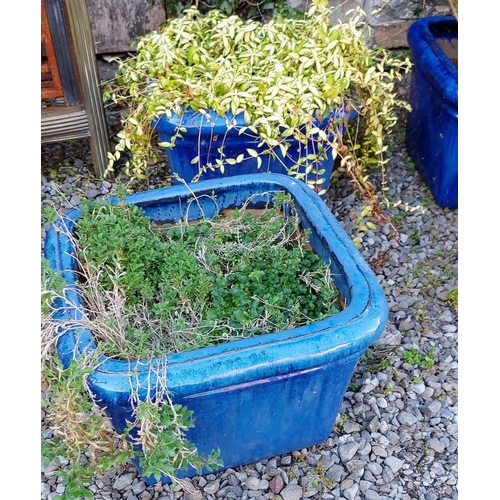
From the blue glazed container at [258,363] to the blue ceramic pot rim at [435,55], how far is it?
981 mm

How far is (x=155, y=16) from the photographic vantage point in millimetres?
3137

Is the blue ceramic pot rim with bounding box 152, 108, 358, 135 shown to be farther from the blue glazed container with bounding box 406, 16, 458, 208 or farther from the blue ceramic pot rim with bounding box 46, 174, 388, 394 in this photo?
the blue ceramic pot rim with bounding box 46, 174, 388, 394

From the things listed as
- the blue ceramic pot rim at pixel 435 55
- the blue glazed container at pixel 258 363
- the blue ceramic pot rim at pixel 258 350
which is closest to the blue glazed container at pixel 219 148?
the blue glazed container at pixel 258 363

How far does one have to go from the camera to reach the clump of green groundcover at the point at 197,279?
149cm

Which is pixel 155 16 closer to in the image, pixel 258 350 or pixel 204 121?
pixel 204 121

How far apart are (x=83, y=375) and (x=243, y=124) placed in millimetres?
1216

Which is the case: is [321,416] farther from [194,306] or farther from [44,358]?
[44,358]

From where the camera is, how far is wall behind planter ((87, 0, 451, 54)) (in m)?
3.09

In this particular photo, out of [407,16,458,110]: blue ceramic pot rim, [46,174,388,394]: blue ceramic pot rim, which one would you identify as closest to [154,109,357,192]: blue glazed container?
[407,16,458,110]: blue ceramic pot rim

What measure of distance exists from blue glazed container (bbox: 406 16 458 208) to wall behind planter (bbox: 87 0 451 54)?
38 centimetres

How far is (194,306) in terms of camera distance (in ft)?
5.16

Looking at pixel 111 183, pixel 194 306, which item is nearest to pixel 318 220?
pixel 194 306

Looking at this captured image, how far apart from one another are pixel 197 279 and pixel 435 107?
5.15 feet

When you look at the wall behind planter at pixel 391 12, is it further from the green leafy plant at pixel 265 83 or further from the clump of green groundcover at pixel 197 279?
the clump of green groundcover at pixel 197 279
